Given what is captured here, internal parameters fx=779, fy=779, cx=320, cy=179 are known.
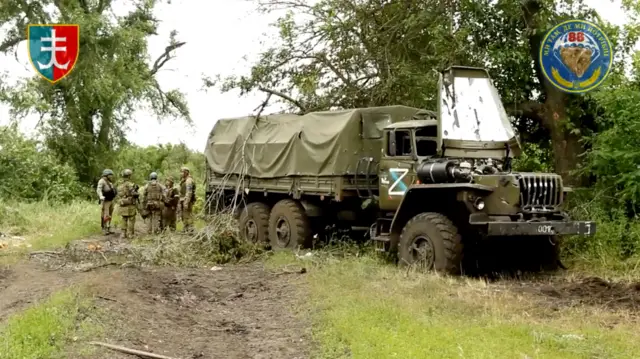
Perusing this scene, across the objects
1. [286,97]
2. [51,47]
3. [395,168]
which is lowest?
[395,168]

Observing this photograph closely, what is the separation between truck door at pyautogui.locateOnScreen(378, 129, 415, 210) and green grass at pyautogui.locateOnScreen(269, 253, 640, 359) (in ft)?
6.08

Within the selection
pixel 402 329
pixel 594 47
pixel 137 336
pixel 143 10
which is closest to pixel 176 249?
pixel 137 336

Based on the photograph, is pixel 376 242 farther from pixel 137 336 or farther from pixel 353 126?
pixel 137 336

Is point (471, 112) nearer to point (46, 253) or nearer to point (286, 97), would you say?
point (286, 97)

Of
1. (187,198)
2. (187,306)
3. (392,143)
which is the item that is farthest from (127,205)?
(187,306)

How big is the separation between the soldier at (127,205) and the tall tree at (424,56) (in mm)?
3277

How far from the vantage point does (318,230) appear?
47.7 ft

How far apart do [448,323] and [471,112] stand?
15.8 ft

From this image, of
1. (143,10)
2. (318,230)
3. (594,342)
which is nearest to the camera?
(594,342)

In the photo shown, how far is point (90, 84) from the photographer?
25.8 m

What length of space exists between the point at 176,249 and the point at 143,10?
733 inches

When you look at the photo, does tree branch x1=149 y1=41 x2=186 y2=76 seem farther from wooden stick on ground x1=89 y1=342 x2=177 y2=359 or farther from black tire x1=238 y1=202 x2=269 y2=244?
wooden stick on ground x1=89 y1=342 x2=177 y2=359

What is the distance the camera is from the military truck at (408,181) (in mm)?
10492

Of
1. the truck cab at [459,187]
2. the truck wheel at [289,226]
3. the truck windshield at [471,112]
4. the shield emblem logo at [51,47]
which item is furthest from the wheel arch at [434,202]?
the shield emblem logo at [51,47]
